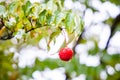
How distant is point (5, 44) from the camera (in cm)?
500

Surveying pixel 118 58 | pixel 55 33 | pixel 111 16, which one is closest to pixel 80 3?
pixel 111 16

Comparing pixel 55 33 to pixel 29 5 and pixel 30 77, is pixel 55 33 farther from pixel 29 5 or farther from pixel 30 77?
pixel 30 77

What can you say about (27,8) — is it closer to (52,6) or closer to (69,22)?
(52,6)

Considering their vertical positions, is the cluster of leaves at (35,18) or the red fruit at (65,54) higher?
the cluster of leaves at (35,18)

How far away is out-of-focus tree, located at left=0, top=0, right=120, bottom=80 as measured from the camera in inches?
83.6

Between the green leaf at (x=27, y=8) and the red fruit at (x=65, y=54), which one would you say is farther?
the red fruit at (x=65, y=54)

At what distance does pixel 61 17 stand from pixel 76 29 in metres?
0.10

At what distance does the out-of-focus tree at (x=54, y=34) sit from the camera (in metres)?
2.12

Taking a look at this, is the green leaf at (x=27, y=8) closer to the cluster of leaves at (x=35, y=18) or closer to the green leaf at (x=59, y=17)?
the cluster of leaves at (x=35, y=18)

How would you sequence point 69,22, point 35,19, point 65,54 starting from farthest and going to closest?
point 65,54 < point 35,19 < point 69,22

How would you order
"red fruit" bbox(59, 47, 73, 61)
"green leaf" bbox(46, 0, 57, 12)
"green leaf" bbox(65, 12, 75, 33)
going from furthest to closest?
"red fruit" bbox(59, 47, 73, 61)
"green leaf" bbox(46, 0, 57, 12)
"green leaf" bbox(65, 12, 75, 33)

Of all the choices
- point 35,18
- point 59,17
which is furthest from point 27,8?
point 59,17

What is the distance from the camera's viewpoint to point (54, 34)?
7.25 ft

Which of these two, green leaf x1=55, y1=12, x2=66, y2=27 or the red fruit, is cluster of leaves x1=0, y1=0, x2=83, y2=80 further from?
the red fruit
